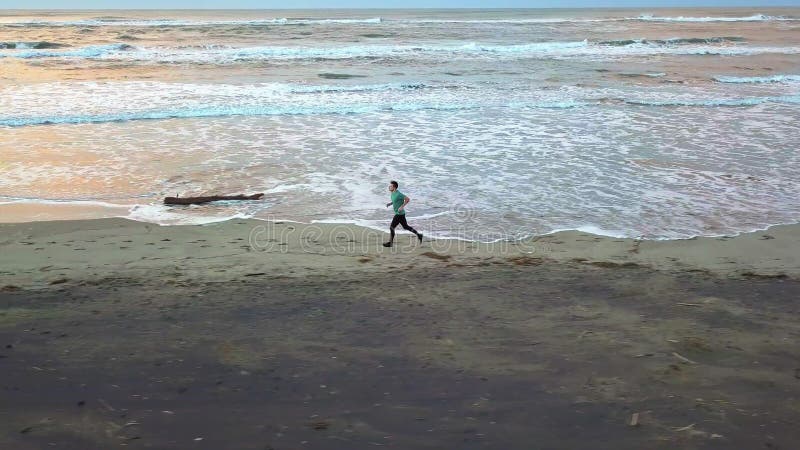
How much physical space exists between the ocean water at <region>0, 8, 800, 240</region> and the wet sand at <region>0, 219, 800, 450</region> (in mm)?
1377

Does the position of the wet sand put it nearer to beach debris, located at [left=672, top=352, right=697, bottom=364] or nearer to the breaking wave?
beach debris, located at [left=672, top=352, right=697, bottom=364]

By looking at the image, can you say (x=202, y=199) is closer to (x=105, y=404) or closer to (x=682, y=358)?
(x=105, y=404)

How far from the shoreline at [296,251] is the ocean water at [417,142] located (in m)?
0.43

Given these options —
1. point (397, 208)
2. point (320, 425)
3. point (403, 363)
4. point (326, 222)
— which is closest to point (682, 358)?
point (403, 363)

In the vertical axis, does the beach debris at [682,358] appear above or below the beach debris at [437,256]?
above

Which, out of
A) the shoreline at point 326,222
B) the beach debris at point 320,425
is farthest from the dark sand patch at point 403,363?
the shoreline at point 326,222

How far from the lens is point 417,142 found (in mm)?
14016

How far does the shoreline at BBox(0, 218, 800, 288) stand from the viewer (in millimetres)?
6895

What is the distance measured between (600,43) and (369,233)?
132ft

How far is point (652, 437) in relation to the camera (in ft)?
12.6

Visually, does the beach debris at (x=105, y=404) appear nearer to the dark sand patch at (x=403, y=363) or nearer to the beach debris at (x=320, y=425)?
the dark sand patch at (x=403, y=363)

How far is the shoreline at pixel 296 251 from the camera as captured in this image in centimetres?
689

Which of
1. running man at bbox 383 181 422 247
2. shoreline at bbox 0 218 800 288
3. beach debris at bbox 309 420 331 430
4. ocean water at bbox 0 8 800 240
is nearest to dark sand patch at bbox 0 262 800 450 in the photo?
beach debris at bbox 309 420 331 430

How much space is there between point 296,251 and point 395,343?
2809mm
